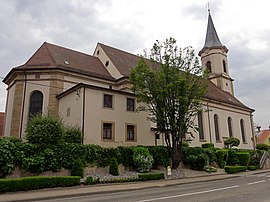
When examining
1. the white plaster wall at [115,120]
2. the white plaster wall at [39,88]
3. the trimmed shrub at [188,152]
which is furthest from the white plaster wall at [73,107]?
the trimmed shrub at [188,152]

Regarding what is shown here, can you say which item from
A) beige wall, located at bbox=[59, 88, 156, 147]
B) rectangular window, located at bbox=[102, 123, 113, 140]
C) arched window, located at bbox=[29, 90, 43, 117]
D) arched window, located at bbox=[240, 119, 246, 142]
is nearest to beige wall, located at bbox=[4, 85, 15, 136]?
arched window, located at bbox=[29, 90, 43, 117]

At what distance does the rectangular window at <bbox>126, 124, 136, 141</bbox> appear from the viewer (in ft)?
80.7

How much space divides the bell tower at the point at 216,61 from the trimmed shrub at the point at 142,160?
31.0m

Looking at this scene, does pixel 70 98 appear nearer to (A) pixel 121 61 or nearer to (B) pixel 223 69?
(A) pixel 121 61

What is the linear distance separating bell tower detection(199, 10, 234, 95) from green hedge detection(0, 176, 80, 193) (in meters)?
38.0

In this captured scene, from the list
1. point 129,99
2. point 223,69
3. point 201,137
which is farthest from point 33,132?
point 223,69

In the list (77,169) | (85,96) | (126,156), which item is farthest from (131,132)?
(77,169)

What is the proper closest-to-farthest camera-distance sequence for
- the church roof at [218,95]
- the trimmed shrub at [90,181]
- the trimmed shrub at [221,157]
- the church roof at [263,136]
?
the trimmed shrub at [90,181] → the trimmed shrub at [221,157] → the church roof at [218,95] → the church roof at [263,136]

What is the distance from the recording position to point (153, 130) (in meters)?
26.3

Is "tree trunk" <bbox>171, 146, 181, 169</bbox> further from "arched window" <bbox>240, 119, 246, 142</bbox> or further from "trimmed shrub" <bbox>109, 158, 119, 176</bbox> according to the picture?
"arched window" <bbox>240, 119, 246, 142</bbox>

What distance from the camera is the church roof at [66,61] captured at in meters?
28.0

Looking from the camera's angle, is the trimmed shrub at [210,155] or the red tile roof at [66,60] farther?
the red tile roof at [66,60]

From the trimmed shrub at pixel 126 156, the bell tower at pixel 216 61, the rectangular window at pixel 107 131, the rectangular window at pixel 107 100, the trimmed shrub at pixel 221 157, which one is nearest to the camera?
the trimmed shrub at pixel 126 156

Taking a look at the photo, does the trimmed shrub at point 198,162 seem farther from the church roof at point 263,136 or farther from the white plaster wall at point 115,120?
the church roof at point 263,136
